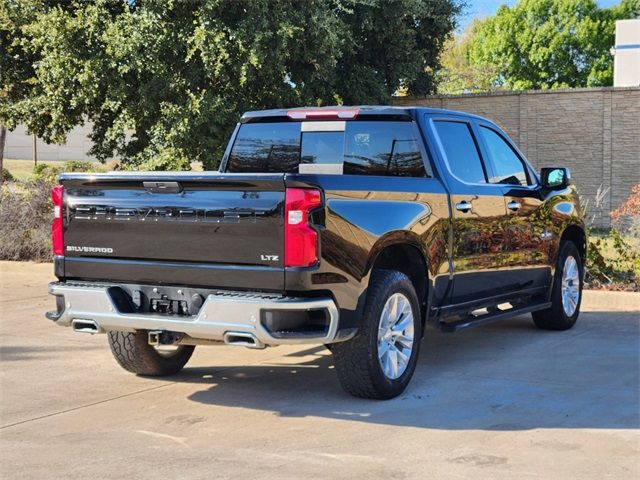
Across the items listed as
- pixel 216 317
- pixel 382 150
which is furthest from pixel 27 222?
pixel 216 317

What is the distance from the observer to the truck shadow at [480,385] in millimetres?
6047

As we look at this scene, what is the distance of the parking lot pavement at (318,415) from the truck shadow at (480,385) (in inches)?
0.6

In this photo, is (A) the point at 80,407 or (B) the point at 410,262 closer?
(A) the point at 80,407

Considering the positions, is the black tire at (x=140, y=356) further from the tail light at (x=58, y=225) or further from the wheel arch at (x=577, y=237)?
the wheel arch at (x=577, y=237)

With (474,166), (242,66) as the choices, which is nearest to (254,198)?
(474,166)

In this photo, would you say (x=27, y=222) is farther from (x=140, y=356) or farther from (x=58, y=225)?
(x=58, y=225)

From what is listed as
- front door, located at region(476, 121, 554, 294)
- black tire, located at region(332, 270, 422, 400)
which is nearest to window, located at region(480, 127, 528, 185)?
front door, located at region(476, 121, 554, 294)

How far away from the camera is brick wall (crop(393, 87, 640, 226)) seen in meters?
24.7

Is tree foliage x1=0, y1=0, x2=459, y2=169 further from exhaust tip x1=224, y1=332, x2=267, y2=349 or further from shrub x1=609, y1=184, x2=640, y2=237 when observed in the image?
exhaust tip x1=224, y1=332, x2=267, y2=349

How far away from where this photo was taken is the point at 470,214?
748cm

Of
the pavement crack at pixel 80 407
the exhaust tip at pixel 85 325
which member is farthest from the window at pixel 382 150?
the exhaust tip at pixel 85 325

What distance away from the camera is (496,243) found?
7.87 meters

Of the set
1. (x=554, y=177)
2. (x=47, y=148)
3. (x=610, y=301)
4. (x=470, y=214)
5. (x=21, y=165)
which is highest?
(x=47, y=148)

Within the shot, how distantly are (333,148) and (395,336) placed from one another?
1.74 metres
